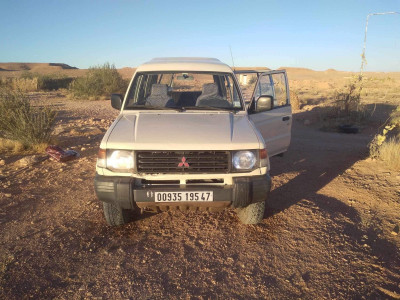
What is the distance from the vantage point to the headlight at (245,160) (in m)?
3.08

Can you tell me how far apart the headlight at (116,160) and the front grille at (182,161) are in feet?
0.36

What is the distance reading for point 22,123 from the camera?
21.3ft

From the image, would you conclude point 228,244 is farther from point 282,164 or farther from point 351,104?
point 351,104

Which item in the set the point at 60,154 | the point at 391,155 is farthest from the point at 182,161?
the point at 391,155

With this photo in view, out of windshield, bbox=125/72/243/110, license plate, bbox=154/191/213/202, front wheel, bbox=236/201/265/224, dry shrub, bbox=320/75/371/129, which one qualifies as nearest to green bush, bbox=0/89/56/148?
windshield, bbox=125/72/243/110

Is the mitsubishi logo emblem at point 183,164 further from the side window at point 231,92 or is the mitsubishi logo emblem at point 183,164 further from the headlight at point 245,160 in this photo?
the side window at point 231,92

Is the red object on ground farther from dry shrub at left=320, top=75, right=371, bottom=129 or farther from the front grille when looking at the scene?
dry shrub at left=320, top=75, right=371, bottom=129

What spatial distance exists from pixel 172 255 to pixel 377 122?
35.1 feet

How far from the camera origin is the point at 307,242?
132 inches

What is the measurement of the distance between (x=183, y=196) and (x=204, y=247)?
65 cm

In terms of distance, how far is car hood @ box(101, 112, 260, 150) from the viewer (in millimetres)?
3018

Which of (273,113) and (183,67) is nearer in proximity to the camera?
(183,67)

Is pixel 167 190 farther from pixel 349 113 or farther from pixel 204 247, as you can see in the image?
pixel 349 113

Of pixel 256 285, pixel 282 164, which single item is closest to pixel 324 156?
pixel 282 164
